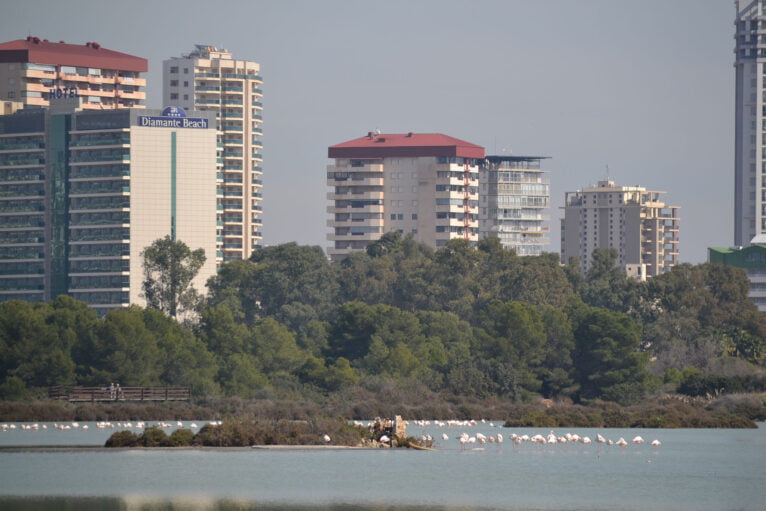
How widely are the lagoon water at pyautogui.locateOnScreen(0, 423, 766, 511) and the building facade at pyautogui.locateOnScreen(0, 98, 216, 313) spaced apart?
9024 centimetres

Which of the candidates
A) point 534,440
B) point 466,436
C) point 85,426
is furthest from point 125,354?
point 466,436

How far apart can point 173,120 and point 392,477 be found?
11648 cm

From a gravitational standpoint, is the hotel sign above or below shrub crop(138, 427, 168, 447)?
above

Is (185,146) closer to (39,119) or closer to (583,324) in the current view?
(39,119)

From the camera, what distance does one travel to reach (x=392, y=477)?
202 ft

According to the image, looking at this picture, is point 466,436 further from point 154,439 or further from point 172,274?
point 172,274

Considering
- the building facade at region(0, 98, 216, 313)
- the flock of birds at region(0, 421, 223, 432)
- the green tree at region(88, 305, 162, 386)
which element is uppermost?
the building facade at region(0, 98, 216, 313)

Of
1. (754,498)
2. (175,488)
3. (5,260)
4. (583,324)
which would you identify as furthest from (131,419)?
→ (5,260)

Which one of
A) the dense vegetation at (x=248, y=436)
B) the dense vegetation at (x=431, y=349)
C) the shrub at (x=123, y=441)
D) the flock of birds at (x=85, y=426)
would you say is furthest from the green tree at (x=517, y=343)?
the shrub at (x=123, y=441)

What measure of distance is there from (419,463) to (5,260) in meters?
118

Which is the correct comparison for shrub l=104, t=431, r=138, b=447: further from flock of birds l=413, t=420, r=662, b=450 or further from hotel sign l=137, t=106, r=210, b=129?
hotel sign l=137, t=106, r=210, b=129

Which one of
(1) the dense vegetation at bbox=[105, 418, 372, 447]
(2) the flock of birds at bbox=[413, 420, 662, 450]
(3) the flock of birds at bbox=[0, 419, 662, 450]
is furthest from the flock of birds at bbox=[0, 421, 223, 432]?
(2) the flock of birds at bbox=[413, 420, 662, 450]

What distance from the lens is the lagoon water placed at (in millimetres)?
53531

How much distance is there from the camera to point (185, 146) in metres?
173
